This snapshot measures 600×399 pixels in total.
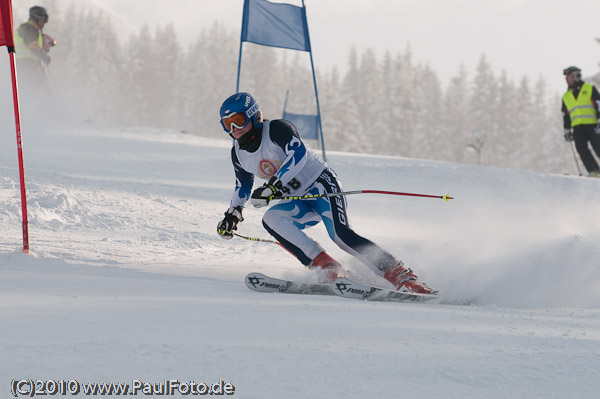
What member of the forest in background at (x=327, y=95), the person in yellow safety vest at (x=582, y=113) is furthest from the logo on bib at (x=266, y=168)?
the forest in background at (x=327, y=95)

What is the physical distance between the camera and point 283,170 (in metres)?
4.18

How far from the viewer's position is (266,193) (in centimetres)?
403

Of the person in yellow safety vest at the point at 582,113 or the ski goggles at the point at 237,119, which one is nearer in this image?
the ski goggles at the point at 237,119

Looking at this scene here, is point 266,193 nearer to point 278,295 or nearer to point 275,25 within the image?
point 278,295

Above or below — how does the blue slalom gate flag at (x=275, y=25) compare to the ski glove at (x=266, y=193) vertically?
above

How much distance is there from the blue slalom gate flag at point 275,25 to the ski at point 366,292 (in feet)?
25.0

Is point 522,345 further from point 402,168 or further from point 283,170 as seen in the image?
point 402,168

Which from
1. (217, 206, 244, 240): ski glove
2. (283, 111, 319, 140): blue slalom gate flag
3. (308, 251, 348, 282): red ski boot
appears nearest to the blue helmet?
(217, 206, 244, 240): ski glove

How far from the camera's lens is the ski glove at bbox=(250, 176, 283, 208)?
401 cm

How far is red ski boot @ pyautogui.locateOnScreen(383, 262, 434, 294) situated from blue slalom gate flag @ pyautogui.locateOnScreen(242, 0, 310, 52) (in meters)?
7.40

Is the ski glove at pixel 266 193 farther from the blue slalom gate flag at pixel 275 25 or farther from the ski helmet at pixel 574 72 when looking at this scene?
the ski helmet at pixel 574 72

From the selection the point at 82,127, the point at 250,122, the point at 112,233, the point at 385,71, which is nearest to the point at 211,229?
the point at 112,233

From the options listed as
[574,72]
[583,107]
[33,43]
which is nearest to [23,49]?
[33,43]

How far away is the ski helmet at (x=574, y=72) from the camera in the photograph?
10703mm
